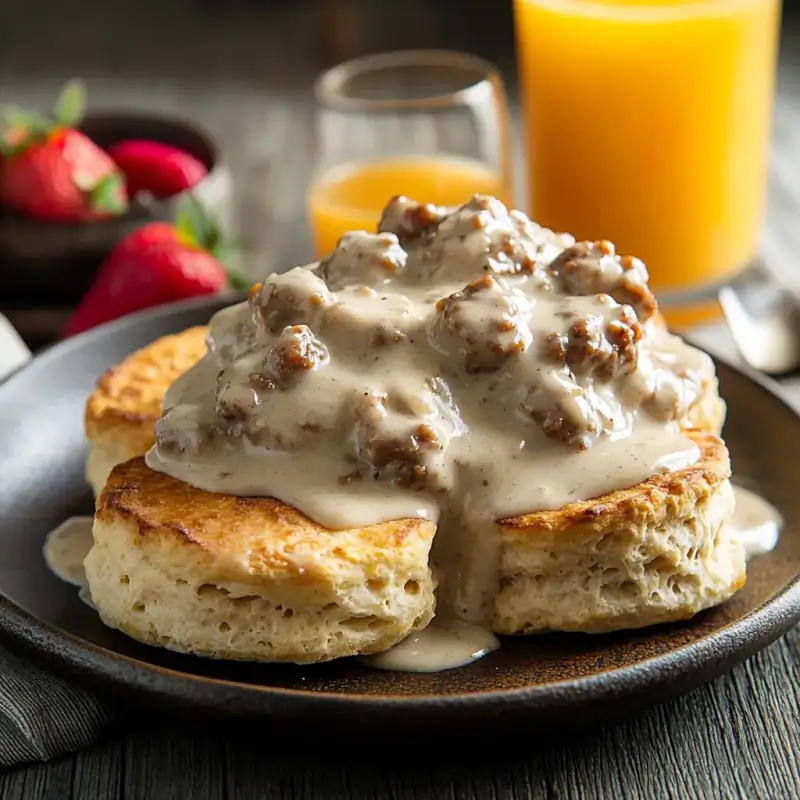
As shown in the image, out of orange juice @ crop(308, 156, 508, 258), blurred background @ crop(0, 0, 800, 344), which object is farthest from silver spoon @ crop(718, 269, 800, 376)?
blurred background @ crop(0, 0, 800, 344)

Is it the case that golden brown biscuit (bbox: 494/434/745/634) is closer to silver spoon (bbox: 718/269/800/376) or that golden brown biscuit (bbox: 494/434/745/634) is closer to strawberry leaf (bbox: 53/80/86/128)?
silver spoon (bbox: 718/269/800/376)

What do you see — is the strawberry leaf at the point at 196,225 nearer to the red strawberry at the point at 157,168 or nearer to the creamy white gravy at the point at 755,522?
the red strawberry at the point at 157,168

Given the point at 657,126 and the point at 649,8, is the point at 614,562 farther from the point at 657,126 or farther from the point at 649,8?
the point at 649,8

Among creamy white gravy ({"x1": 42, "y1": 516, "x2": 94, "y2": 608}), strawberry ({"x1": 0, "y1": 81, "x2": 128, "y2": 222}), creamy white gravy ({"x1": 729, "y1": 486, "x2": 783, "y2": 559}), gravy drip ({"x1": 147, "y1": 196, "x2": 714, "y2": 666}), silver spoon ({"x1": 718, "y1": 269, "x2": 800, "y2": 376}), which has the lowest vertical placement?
silver spoon ({"x1": 718, "y1": 269, "x2": 800, "y2": 376})

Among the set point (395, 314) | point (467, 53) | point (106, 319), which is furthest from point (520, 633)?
point (467, 53)

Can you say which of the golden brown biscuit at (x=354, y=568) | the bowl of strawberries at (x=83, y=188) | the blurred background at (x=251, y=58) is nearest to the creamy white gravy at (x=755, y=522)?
the golden brown biscuit at (x=354, y=568)
